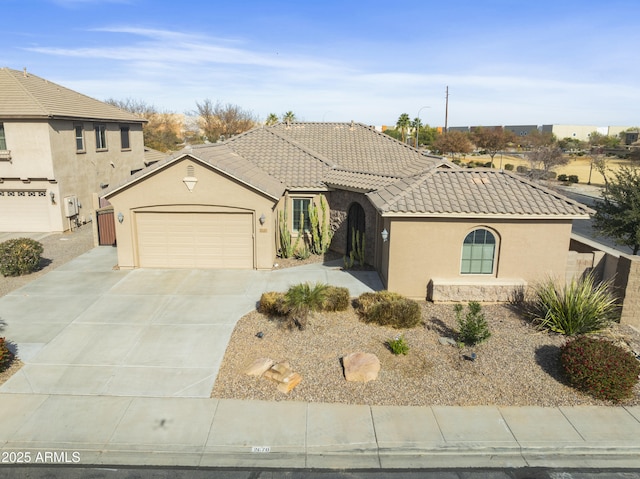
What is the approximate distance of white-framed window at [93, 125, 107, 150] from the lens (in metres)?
28.0

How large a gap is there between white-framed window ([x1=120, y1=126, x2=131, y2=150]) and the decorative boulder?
26025mm

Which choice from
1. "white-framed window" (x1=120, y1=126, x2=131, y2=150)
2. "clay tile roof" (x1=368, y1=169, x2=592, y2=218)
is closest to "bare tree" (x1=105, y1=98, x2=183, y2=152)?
"white-framed window" (x1=120, y1=126, x2=131, y2=150)

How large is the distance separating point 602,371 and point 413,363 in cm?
388

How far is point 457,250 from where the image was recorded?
14617 mm

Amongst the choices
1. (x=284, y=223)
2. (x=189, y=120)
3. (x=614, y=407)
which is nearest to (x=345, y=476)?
(x=614, y=407)

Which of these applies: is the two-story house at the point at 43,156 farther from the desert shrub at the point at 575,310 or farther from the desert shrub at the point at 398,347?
the desert shrub at the point at 575,310

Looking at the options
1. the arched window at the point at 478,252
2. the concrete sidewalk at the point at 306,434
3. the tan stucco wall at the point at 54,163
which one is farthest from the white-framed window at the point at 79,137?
the arched window at the point at 478,252

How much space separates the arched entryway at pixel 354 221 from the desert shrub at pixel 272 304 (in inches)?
243

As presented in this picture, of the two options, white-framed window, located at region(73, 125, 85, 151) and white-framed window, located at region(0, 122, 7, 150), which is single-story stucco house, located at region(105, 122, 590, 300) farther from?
white-framed window, located at region(0, 122, 7, 150)

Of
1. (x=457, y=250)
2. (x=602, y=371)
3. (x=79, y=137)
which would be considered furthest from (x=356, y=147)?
(x=602, y=371)

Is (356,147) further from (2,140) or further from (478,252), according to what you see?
(2,140)

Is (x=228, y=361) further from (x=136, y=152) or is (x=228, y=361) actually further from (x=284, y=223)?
(x=136, y=152)

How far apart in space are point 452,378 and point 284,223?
1071cm

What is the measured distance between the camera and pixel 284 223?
19.5 metres
